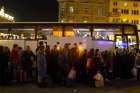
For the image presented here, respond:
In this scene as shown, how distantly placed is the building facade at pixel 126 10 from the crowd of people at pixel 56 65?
85957 mm

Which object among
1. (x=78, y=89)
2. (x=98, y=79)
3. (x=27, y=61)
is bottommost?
(x=78, y=89)

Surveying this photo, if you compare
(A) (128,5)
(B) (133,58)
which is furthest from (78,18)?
(B) (133,58)

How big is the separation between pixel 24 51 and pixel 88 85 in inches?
150

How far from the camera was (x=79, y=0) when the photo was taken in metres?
106

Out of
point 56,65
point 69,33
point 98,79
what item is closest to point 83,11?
point 69,33

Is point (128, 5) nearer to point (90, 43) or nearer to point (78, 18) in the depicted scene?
point (78, 18)

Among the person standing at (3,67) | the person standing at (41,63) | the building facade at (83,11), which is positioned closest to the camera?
the person standing at (41,63)

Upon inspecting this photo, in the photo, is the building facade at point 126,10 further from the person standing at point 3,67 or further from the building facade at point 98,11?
the person standing at point 3,67

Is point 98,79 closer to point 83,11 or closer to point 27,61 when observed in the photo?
point 27,61

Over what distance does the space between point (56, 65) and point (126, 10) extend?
311 feet

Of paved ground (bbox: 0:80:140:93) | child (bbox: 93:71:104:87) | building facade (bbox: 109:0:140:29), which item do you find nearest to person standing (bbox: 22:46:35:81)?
paved ground (bbox: 0:80:140:93)

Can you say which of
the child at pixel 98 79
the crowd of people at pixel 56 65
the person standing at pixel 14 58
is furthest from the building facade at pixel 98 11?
the child at pixel 98 79

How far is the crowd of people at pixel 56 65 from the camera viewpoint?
2306cm

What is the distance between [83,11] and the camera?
343ft
